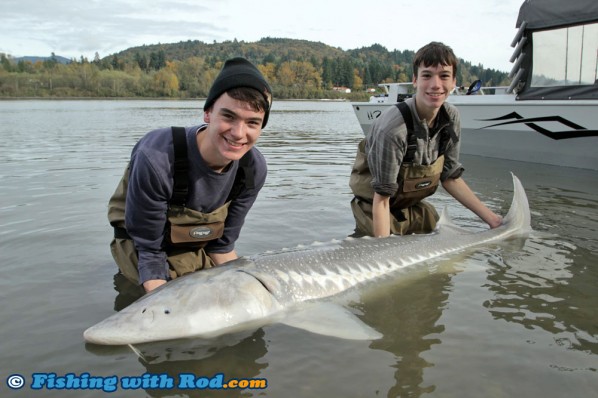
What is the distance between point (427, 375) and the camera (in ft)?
8.00

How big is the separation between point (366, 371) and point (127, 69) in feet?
455

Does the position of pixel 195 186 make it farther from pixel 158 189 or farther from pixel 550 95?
pixel 550 95

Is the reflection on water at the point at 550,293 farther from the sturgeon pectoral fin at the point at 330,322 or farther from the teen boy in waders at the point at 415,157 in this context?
the sturgeon pectoral fin at the point at 330,322

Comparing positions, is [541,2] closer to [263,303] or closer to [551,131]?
[551,131]

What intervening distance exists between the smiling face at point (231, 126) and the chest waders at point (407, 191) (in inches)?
68.2

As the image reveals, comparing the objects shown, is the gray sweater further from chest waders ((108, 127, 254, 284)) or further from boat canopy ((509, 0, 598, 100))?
boat canopy ((509, 0, 598, 100))

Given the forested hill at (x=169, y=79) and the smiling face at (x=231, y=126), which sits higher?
the forested hill at (x=169, y=79)

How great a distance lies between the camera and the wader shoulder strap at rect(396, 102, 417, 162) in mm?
4140

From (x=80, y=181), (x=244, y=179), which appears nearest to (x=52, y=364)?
(x=244, y=179)

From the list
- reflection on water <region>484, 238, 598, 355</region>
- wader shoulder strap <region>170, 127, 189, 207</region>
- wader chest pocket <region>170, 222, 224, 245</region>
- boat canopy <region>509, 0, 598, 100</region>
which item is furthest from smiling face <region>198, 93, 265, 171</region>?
boat canopy <region>509, 0, 598, 100</region>

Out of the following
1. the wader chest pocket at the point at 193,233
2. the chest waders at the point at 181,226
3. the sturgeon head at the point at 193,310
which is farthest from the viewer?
the wader chest pocket at the point at 193,233

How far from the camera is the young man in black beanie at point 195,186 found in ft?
9.21

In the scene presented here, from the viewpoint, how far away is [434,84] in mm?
3975

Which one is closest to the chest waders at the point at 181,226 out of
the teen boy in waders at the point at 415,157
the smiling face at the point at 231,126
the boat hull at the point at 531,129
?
the smiling face at the point at 231,126
